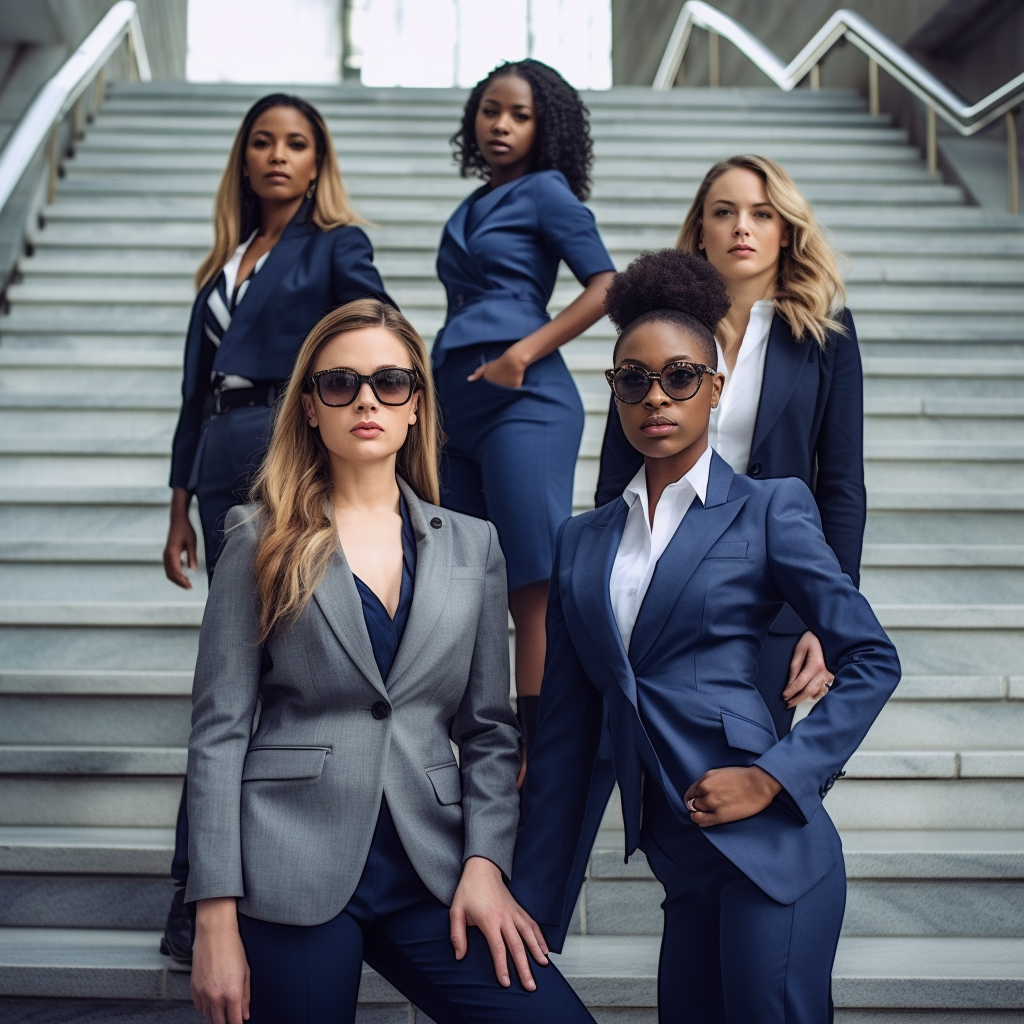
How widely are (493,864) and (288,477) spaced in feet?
2.43

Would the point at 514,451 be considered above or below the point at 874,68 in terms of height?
below

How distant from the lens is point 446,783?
1910 millimetres

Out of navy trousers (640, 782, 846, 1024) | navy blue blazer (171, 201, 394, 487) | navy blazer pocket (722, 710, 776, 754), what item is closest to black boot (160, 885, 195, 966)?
navy blue blazer (171, 201, 394, 487)

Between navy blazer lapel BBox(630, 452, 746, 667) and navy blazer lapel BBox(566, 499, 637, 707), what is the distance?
42mm

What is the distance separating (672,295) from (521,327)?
870 millimetres

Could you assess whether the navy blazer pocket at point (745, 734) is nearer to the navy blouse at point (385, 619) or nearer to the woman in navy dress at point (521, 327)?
the navy blouse at point (385, 619)

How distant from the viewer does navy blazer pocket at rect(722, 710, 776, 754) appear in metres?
1.72

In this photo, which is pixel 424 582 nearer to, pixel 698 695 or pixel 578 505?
pixel 698 695

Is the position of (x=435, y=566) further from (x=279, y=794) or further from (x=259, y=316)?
(x=259, y=316)

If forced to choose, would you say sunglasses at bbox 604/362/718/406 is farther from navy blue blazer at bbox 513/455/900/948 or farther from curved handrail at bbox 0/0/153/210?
curved handrail at bbox 0/0/153/210

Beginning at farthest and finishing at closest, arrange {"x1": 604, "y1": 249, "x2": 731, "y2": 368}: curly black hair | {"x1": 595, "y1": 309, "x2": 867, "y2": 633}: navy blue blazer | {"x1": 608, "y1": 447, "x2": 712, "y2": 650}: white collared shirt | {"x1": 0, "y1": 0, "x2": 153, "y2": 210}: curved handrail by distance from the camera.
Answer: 1. {"x1": 0, "y1": 0, "x2": 153, "y2": 210}: curved handrail
2. {"x1": 595, "y1": 309, "x2": 867, "y2": 633}: navy blue blazer
3. {"x1": 604, "y1": 249, "x2": 731, "y2": 368}: curly black hair
4. {"x1": 608, "y1": 447, "x2": 712, "y2": 650}: white collared shirt

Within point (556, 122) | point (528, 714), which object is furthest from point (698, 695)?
point (556, 122)

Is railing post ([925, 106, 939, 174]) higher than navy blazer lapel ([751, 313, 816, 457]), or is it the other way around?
railing post ([925, 106, 939, 174])

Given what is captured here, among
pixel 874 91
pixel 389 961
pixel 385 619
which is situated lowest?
pixel 389 961
